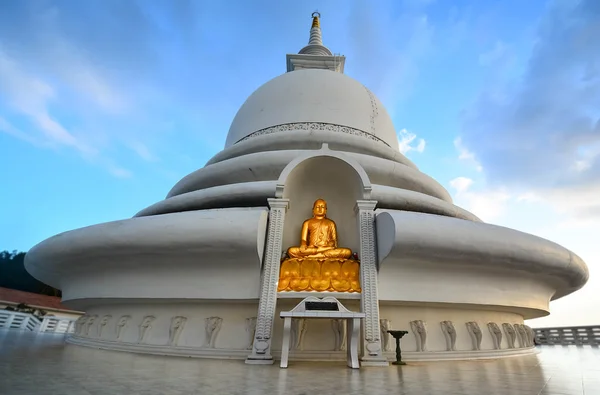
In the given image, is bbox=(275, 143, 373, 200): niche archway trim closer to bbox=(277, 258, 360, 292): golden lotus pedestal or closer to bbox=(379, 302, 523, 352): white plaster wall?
bbox=(277, 258, 360, 292): golden lotus pedestal

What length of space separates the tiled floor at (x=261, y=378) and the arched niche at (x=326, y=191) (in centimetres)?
275

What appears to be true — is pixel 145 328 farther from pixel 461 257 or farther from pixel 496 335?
pixel 496 335

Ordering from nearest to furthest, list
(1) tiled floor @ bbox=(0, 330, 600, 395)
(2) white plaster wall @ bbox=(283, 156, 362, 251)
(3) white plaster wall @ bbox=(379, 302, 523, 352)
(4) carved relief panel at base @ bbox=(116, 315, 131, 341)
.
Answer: (1) tiled floor @ bbox=(0, 330, 600, 395) < (3) white plaster wall @ bbox=(379, 302, 523, 352) < (4) carved relief panel at base @ bbox=(116, 315, 131, 341) < (2) white plaster wall @ bbox=(283, 156, 362, 251)

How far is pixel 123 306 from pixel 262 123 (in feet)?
21.9

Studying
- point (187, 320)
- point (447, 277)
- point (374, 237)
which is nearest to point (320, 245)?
point (374, 237)

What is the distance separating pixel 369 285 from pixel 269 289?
1.61 meters

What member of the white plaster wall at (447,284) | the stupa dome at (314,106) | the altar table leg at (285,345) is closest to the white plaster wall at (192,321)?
the altar table leg at (285,345)

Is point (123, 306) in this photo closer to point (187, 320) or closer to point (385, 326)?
point (187, 320)

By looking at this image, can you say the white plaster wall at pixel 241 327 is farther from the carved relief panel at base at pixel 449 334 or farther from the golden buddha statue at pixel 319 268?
the golden buddha statue at pixel 319 268

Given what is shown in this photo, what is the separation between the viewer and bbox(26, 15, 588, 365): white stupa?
17.2 ft

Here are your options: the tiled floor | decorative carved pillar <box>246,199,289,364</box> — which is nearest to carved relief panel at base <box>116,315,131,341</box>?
the tiled floor

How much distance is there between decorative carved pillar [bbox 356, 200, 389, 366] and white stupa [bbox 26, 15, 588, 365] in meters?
0.02

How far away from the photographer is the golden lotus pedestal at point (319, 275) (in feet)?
17.8

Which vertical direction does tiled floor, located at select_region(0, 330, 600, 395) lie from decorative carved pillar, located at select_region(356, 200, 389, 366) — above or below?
below
